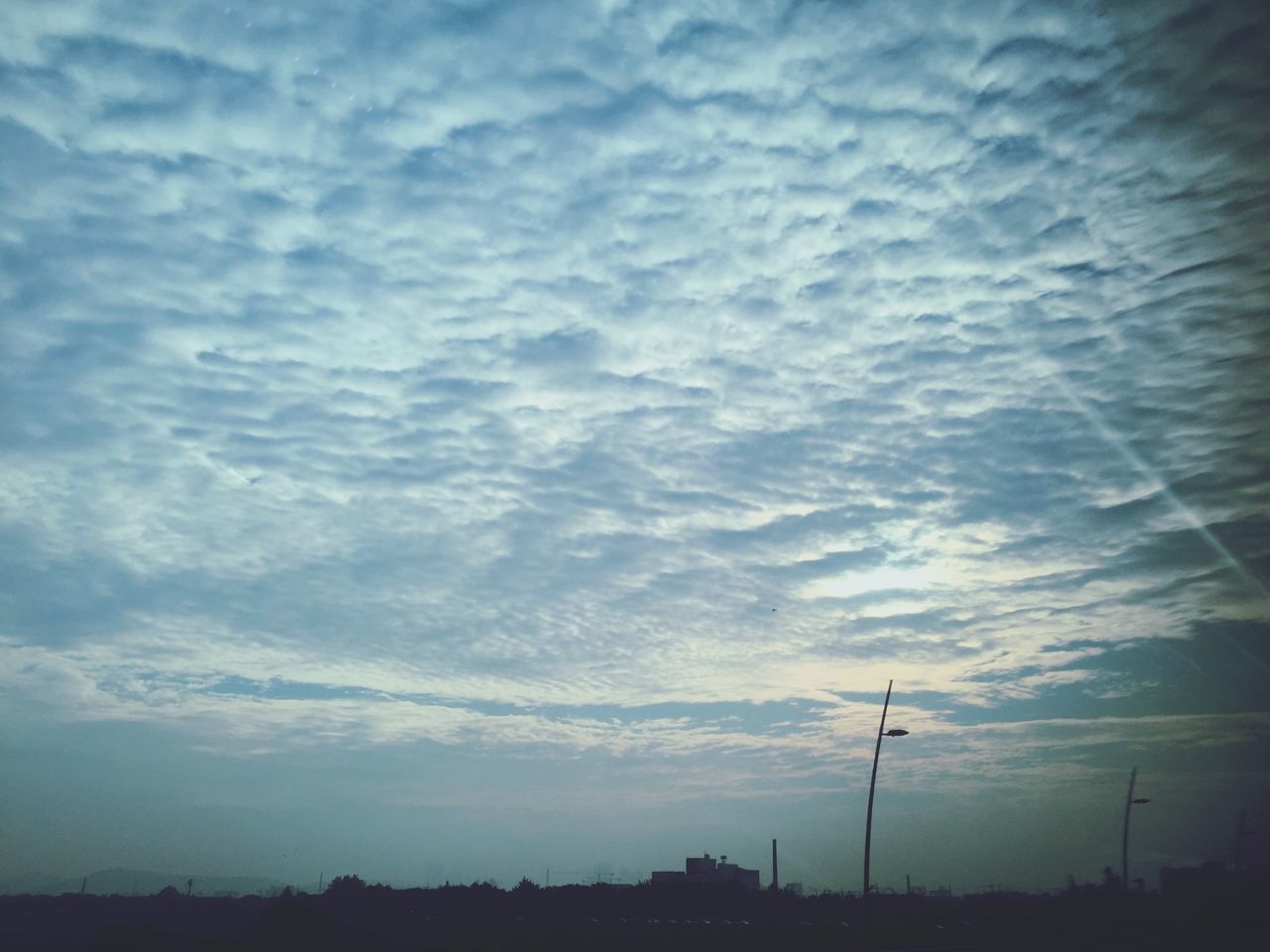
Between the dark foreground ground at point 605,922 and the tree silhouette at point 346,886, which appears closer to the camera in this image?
the dark foreground ground at point 605,922

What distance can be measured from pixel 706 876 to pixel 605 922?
60260mm

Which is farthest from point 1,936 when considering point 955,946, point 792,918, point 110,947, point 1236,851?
point 1236,851

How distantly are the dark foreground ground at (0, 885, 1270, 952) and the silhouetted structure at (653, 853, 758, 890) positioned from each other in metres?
9.54

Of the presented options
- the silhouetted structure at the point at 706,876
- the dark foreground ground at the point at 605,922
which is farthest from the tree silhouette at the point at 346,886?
the silhouetted structure at the point at 706,876

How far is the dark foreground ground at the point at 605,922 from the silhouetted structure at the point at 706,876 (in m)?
9.54

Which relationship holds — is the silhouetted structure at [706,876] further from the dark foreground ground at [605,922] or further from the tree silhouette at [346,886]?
the tree silhouette at [346,886]

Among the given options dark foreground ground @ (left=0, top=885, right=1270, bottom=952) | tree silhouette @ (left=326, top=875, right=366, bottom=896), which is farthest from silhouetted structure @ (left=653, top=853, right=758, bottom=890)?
tree silhouette @ (left=326, top=875, right=366, bottom=896)

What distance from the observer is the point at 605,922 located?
80938 mm

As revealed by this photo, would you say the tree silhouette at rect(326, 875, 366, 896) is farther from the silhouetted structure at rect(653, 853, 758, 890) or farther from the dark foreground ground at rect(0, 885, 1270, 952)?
the silhouetted structure at rect(653, 853, 758, 890)

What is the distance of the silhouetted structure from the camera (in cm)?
12462

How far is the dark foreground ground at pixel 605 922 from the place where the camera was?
46.0 m

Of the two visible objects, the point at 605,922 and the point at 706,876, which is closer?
the point at 605,922

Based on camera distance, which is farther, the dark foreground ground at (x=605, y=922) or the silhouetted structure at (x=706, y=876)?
the silhouetted structure at (x=706, y=876)

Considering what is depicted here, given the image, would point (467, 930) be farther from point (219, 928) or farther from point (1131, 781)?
point (1131, 781)
